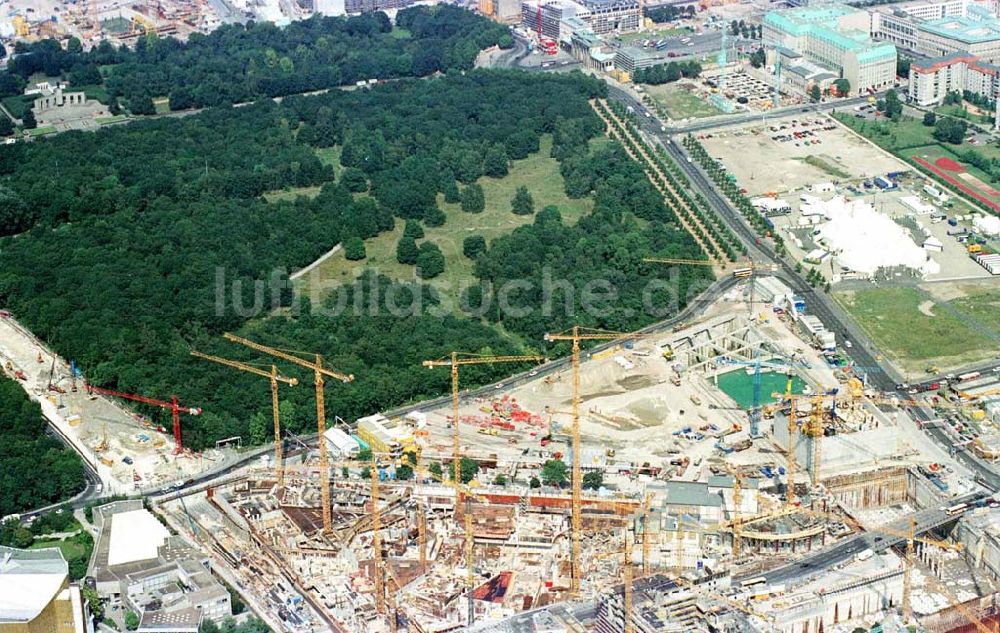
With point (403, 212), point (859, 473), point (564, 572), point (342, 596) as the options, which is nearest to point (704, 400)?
point (859, 473)

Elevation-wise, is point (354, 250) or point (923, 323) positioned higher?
point (354, 250)

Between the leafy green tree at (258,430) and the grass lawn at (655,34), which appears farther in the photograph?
the grass lawn at (655,34)

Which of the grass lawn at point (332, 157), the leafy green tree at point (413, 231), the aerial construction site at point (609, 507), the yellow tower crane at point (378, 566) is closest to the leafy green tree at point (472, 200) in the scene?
the leafy green tree at point (413, 231)

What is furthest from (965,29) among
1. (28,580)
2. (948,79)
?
(28,580)

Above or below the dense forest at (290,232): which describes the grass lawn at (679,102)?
above

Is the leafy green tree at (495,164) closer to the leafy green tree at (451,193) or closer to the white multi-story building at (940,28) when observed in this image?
the leafy green tree at (451,193)

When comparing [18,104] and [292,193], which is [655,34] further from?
[18,104]

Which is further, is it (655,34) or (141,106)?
(655,34)
